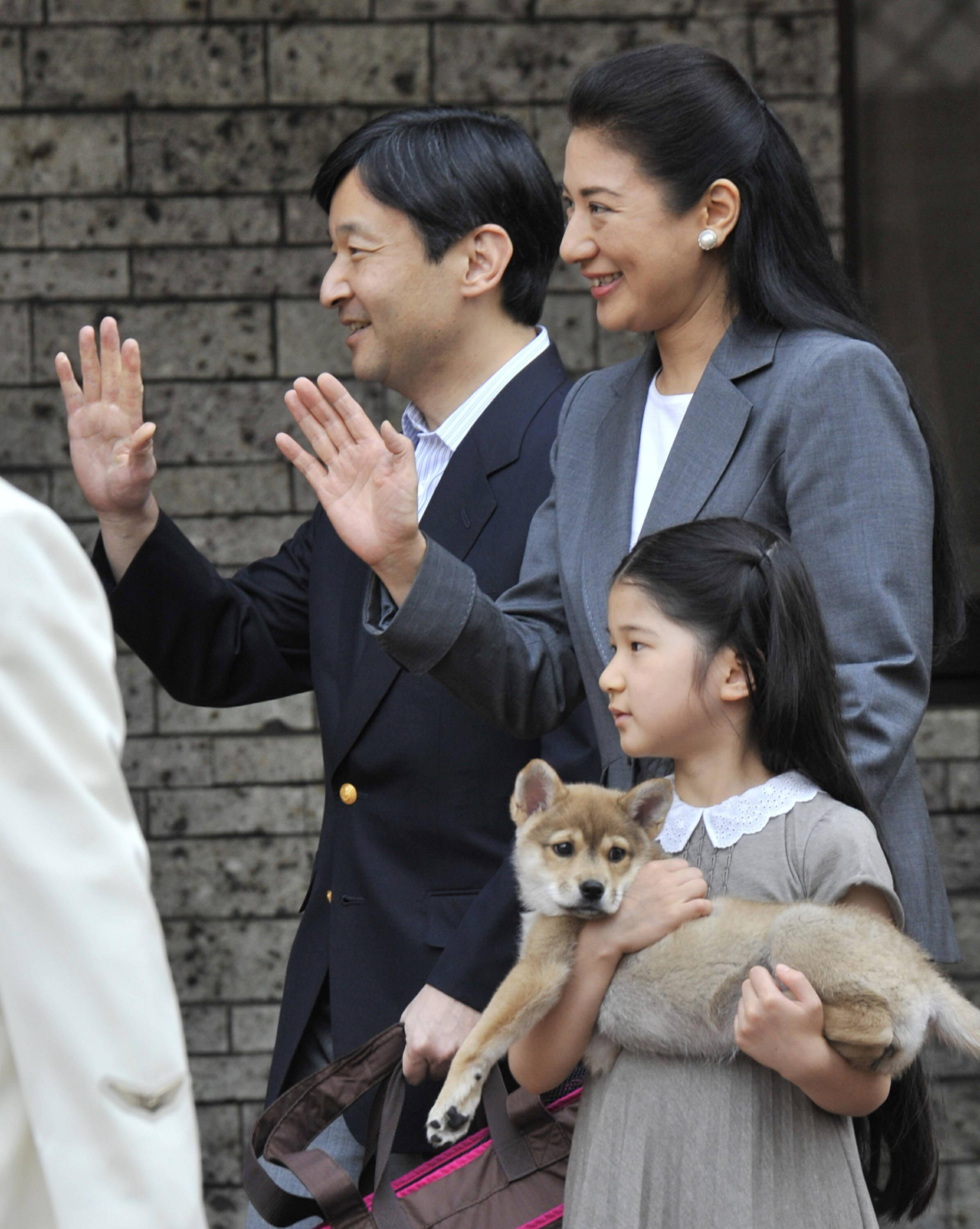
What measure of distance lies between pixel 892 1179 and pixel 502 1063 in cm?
61

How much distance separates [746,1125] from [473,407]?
4.95 feet

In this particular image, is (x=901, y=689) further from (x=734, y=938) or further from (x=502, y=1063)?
(x=502, y=1063)

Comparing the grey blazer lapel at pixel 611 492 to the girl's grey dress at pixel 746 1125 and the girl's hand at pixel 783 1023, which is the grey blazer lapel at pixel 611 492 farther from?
the girl's hand at pixel 783 1023

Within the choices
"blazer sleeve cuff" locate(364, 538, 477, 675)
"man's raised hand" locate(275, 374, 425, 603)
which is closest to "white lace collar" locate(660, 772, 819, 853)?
"blazer sleeve cuff" locate(364, 538, 477, 675)

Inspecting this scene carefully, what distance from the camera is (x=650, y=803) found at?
6.89 ft

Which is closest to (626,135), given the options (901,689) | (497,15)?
(901,689)

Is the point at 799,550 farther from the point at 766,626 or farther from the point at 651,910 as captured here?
the point at 651,910

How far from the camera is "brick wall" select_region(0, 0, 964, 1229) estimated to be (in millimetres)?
4500

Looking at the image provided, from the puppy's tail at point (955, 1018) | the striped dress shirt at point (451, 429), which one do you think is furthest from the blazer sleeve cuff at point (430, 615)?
the puppy's tail at point (955, 1018)

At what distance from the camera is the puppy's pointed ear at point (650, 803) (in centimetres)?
209

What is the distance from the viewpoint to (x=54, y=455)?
179 inches

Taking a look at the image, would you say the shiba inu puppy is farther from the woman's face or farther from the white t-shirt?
the woman's face

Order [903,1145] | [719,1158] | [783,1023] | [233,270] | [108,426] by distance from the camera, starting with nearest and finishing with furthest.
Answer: [783,1023], [719,1158], [903,1145], [108,426], [233,270]

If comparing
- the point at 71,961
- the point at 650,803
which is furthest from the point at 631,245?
the point at 71,961
